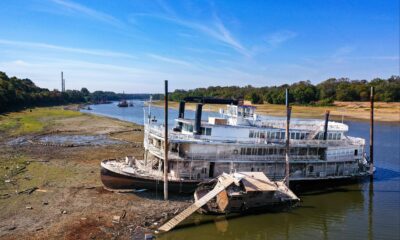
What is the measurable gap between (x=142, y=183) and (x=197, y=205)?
644 centimetres

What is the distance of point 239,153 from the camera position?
3189 centimetres

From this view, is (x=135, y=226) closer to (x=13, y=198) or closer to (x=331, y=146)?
(x=13, y=198)

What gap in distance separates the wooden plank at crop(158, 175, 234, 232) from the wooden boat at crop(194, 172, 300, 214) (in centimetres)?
43

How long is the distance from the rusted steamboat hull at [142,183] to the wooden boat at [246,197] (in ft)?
5.03

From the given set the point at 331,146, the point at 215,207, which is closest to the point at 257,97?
the point at 331,146

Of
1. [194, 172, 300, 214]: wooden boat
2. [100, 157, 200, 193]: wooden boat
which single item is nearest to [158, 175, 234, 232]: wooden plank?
[194, 172, 300, 214]: wooden boat

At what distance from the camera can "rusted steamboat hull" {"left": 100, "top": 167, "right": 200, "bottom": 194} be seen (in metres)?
29.1

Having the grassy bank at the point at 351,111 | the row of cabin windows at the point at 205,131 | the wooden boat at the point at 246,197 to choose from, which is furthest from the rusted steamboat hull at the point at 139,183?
the grassy bank at the point at 351,111

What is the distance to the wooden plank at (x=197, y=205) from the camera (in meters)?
23.3

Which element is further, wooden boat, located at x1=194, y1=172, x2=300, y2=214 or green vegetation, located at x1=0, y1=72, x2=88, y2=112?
green vegetation, located at x1=0, y1=72, x2=88, y2=112

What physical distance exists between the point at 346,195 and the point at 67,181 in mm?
26358

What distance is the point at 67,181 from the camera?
33.2 meters

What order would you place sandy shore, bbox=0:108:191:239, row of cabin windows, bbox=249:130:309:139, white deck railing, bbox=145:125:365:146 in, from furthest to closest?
row of cabin windows, bbox=249:130:309:139 < white deck railing, bbox=145:125:365:146 < sandy shore, bbox=0:108:191:239

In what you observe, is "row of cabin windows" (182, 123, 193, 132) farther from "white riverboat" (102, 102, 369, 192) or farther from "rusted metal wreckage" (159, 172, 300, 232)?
"rusted metal wreckage" (159, 172, 300, 232)
